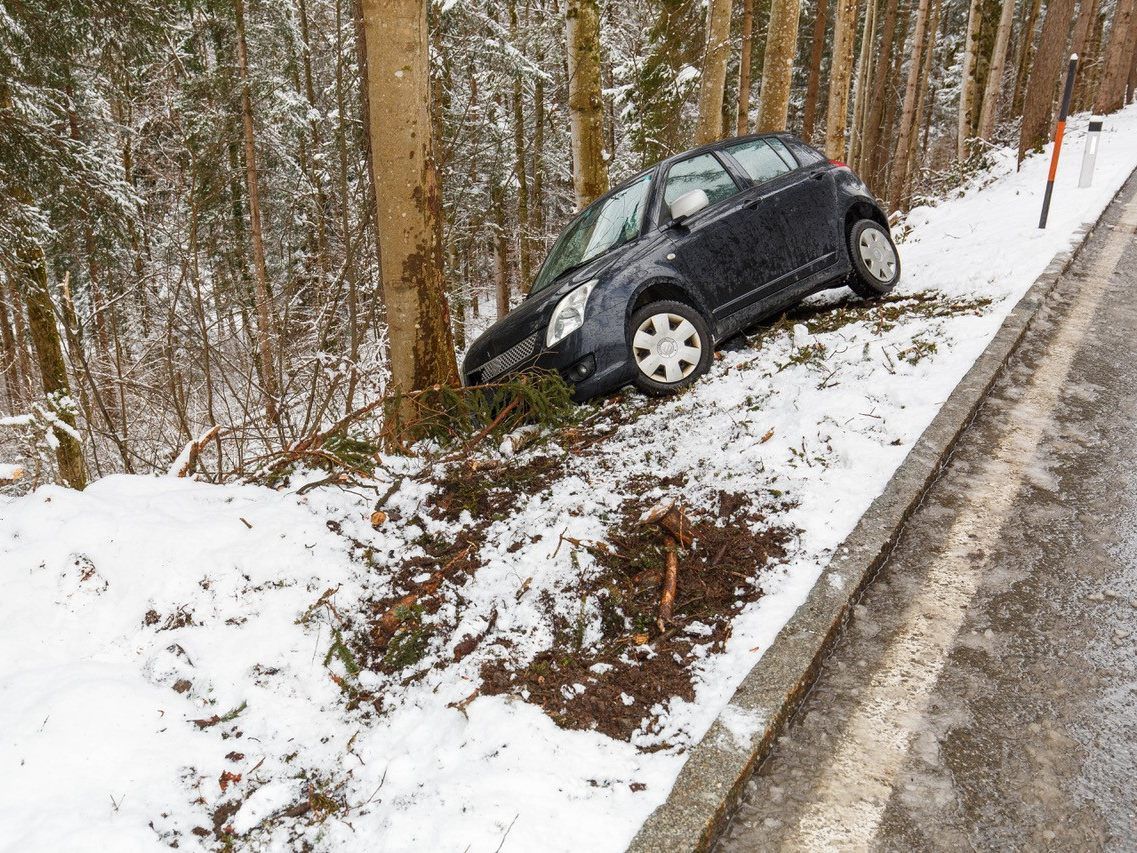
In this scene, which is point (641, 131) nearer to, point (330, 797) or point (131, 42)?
point (131, 42)

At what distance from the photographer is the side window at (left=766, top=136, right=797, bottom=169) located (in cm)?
653

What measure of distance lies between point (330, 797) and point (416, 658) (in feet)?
2.26

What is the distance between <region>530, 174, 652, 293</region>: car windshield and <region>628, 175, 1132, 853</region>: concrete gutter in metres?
2.76

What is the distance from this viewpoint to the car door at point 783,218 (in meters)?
5.96

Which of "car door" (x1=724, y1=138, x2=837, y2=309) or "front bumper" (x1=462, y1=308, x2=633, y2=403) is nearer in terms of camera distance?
"front bumper" (x1=462, y1=308, x2=633, y2=403)

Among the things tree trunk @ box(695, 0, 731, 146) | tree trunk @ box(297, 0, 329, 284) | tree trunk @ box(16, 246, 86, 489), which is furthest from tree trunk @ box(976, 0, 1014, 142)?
tree trunk @ box(16, 246, 86, 489)

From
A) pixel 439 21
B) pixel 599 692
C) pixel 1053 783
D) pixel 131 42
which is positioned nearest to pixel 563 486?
pixel 599 692

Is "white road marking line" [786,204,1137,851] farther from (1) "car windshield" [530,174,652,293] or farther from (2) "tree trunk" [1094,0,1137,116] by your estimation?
(2) "tree trunk" [1094,0,1137,116]

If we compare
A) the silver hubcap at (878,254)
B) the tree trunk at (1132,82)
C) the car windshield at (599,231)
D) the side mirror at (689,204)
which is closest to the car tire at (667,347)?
the side mirror at (689,204)

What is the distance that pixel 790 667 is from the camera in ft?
8.80

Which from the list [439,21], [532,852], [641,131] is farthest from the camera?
[641,131]

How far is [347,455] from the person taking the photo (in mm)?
4320

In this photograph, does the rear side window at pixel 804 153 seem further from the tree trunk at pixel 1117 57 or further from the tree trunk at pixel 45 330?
the tree trunk at pixel 1117 57

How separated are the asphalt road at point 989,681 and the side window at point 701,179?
9.56 ft
